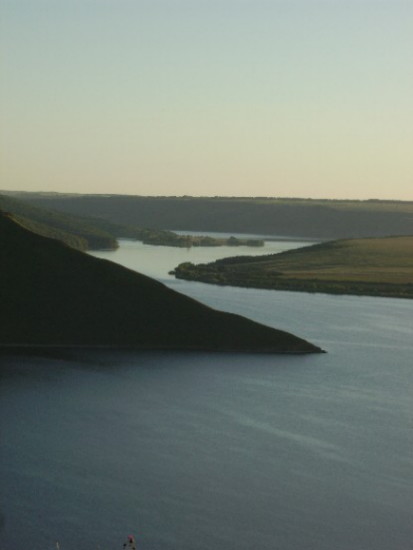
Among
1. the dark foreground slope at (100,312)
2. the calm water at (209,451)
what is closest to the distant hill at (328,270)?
the dark foreground slope at (100,312)

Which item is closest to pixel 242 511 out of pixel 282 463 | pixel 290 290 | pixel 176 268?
pixel 282 463

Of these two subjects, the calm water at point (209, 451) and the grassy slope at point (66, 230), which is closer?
the calm water at point (209, 451)

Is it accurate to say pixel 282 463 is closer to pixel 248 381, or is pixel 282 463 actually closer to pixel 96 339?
pixel 248 381

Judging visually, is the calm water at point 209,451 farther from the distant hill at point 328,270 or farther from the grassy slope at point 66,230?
the grassy slope at point 66,230

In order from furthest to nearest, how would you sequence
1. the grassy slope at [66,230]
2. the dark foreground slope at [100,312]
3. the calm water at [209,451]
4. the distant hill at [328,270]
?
the grassy slope at [66,230] → the distant hill at [328,270] → the dark foreground slope at [100,312] → the calm water at [209,451]

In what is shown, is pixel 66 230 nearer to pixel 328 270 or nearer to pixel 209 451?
pixel 328 270

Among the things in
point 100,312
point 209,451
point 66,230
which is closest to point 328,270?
point 100,312
